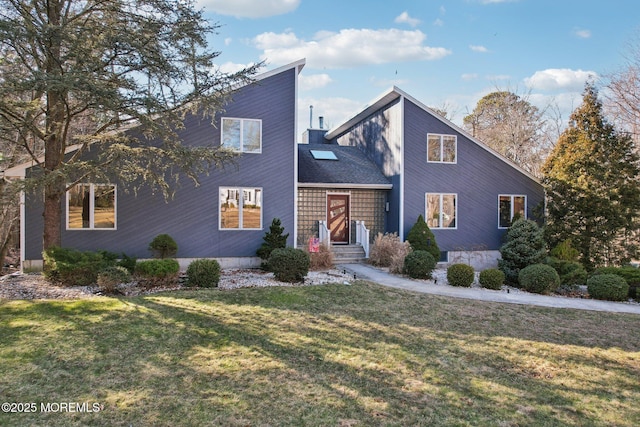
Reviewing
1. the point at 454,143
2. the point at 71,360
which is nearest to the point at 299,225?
the point at 454,143

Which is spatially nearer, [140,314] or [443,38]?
[140,314]

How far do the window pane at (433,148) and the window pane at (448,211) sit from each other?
1507mm

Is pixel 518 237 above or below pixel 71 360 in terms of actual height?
above

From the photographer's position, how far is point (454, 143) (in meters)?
16.0

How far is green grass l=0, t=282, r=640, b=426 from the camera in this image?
14.0 feet

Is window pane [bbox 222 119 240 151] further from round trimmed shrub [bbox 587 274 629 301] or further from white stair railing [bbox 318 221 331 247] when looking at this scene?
round trimmed shrub [bbox 587 274 629 301]

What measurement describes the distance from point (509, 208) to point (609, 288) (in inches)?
240

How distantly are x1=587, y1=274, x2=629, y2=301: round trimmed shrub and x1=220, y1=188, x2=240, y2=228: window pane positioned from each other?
414 inches

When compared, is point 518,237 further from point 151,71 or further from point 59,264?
point 59,264

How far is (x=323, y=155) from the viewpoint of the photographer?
57.6ft

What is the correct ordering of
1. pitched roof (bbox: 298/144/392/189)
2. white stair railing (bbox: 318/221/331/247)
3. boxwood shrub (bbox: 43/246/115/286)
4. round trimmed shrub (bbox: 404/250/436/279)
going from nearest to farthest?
boxwood shrub (bbox: 43/246/115/286)
round trimmed shrub (bbox: 404/250/436/279)
white stair railing (bbox: 318/221/331/247)
pitched roof (bbox: 298/144/392/189)

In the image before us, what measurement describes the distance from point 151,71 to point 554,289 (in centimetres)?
1178

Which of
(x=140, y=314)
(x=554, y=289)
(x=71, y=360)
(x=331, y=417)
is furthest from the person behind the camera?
(x=554, y=289)

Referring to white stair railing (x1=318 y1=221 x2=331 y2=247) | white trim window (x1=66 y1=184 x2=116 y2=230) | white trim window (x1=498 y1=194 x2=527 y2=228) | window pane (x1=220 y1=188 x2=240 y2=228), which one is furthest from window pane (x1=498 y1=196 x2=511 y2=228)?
white trim window (x1=66 y1=184 x2=116 y2=230)
